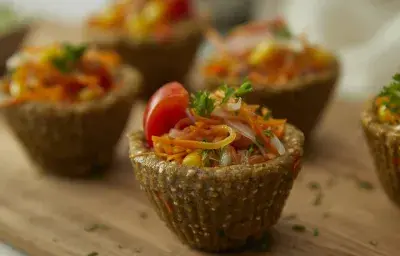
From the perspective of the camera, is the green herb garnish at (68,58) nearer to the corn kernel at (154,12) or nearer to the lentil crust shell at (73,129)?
the lentil crust shell at (73,129)

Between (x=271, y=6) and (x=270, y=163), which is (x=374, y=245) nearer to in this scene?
(x=270, y=163)

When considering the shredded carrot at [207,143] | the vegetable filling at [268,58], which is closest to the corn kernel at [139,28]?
the vegetable filling at [268,58]

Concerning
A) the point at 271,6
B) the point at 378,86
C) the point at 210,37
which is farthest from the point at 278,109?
the point at 271,6

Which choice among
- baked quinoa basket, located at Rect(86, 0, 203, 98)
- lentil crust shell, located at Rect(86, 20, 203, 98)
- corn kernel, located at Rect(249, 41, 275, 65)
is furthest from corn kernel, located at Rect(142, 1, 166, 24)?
corn kernel, located at Rect(249, 41, 275, 65)

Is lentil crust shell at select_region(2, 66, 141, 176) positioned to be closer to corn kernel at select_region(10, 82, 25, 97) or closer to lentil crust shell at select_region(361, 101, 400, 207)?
corn kernel at select_region(10, 82, 25, 97)

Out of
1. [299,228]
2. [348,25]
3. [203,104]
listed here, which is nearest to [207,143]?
[203,104]
